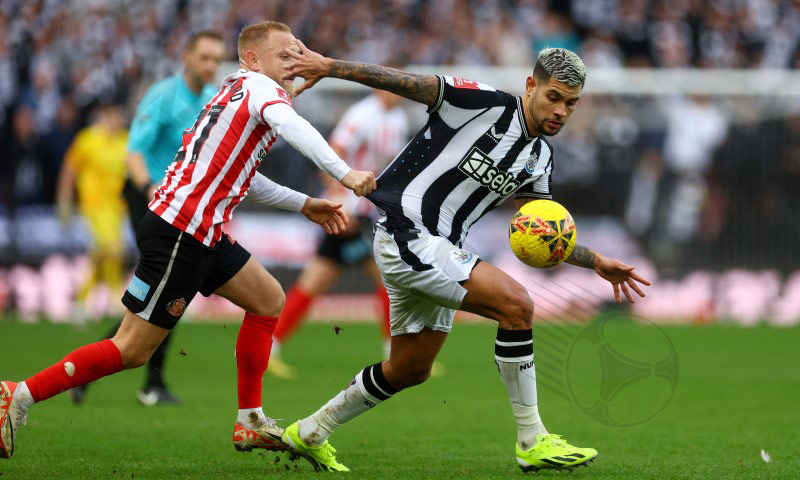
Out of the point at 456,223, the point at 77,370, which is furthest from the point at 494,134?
the point at 77,370

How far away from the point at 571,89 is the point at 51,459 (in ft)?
10.9

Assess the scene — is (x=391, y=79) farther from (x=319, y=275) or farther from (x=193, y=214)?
(x=319, y=275)

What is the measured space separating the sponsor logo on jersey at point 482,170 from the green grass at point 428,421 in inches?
51.6

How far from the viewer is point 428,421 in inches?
307

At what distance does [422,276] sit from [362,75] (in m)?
1.03

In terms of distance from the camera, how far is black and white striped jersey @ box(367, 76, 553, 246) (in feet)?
18.9

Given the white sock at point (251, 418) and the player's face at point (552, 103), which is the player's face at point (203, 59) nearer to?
the white sock at point (251, 418)

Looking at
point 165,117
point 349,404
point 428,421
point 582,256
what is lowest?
point 428,421

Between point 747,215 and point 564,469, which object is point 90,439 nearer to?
point 564,469

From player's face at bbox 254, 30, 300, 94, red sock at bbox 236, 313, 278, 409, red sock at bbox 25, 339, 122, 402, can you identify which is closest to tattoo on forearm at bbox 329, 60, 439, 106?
player's face at bbox 254, 30, 300, 94

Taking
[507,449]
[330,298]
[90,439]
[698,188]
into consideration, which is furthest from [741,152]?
[90,439]

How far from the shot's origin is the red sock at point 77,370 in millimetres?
5441

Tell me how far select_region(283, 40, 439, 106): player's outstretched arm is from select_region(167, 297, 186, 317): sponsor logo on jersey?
47.1 inches

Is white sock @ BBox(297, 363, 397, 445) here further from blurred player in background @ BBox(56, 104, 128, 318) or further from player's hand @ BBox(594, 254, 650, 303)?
blurred player in background @ BBox(56, 104, 128, 318)
